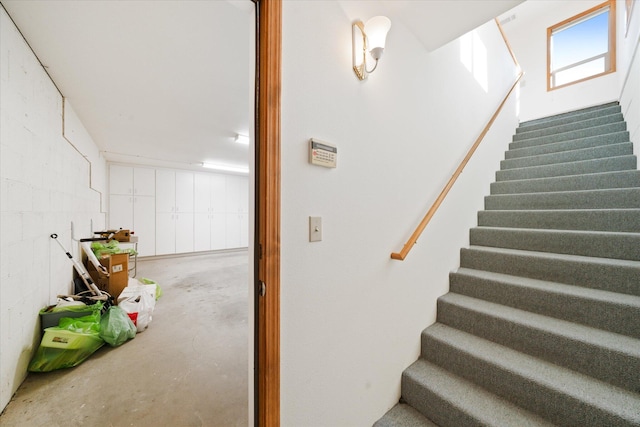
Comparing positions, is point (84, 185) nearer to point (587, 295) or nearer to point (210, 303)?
point (210, 303)

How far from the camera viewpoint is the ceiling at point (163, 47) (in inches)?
57.4

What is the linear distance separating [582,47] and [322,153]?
6886 millimetres

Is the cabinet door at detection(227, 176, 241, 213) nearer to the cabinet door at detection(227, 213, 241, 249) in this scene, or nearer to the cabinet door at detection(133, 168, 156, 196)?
the cabinet door at detection(227, 213, 241, 249)

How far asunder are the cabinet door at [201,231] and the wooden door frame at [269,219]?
694 centimetres

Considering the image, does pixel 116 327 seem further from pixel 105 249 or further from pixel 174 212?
pixel 174 212

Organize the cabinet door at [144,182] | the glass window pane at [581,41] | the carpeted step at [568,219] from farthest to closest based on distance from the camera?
1. the cabinet door at [144,182]
2. the glass window pane at [581,41]
3. the carpeted step at [568,219]

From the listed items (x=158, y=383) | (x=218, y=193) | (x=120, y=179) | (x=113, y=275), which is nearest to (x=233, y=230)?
(x=218, y=193)

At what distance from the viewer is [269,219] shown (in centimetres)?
91

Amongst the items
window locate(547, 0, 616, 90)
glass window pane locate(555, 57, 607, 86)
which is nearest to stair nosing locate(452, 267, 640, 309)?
window locate(547, 0, 616, 90)

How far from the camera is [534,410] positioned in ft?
4.12

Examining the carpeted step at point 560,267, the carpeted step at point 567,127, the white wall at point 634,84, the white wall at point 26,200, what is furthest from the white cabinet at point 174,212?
the white wall at point 634,84

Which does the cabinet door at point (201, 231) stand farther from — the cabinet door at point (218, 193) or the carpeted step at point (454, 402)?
the carpeted step at point (454, 402)

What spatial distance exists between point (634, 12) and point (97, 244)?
23.7ft

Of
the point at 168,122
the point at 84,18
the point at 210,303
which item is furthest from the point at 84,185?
the point at 84,18
